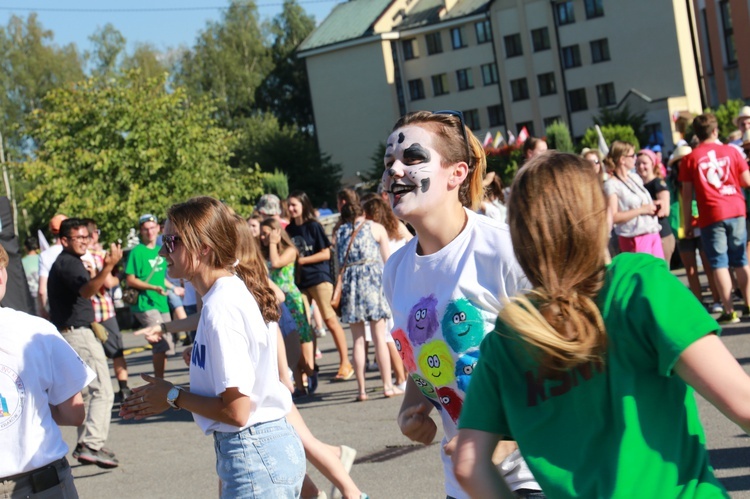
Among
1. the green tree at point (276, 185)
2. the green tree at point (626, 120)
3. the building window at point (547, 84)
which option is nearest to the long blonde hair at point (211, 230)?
the green tree at point (626, 120)

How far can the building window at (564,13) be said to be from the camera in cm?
5903

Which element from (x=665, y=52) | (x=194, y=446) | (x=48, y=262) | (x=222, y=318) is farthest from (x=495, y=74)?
(x=222, y=318)

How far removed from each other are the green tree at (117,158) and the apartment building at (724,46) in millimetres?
22541

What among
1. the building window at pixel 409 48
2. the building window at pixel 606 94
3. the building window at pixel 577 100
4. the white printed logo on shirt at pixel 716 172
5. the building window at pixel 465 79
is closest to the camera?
the white printed logo on shirt at pixel 716 172

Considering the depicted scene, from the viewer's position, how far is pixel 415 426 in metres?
3.03

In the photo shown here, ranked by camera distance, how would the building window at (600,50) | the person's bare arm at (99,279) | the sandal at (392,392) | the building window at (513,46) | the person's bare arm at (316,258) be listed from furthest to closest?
1. the building window at (513,46)
2. the building window at (600,50)
3. the person's bare arm at (316,258)
4. the sandal at (392,392)
5. the person's bare arm at (99,279)

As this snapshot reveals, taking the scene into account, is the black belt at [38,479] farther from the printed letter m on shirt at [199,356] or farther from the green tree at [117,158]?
the green tree at [117,158]

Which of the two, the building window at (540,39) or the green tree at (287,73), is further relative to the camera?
the green tree at (287,73)

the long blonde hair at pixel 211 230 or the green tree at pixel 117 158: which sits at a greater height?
the green tree at pixel 117 158

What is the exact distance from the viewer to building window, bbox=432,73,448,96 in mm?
66688

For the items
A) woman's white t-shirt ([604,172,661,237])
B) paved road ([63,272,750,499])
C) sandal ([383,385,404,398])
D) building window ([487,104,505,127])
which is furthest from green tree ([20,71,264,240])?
building window ([487,104,505,127])

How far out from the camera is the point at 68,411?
12.8 ft

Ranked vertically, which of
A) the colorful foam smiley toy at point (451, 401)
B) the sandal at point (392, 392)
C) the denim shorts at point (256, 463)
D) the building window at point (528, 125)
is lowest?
the sandal at point (392, 392)

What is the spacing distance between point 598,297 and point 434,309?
1.03 meters
